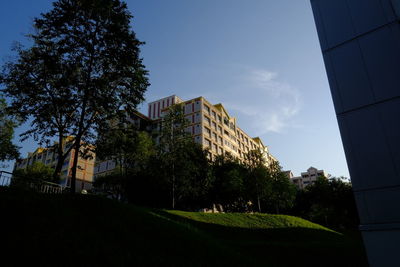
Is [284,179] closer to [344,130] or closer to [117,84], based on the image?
[117,84]

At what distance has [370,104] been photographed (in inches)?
296

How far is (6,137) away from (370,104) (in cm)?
3426

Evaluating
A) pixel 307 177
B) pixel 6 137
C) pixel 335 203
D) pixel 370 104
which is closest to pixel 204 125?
pixel 335 203

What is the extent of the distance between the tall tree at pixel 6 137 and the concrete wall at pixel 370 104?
96.8 feet

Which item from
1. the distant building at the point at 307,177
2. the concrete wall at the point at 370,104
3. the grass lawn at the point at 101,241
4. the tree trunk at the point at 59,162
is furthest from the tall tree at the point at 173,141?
the distant building at the point at 307,177

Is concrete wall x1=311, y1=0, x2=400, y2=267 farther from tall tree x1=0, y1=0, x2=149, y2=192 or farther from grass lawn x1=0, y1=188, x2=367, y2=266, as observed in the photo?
tall tree x1=0, y1=0, x2=149, y2=192

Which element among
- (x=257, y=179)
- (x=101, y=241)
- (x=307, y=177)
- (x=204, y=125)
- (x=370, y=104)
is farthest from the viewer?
(x=307, y=177)

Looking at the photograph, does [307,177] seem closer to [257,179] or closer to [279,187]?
[279,187]

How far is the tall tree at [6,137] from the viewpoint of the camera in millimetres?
26797

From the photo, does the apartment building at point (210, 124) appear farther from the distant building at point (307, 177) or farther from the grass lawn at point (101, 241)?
the distant building at point (307, 177)

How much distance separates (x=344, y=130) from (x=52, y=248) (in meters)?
9.61

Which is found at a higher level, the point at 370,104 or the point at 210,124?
the point at 210,124

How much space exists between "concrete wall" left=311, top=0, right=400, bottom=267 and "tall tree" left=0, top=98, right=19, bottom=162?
1161 inches

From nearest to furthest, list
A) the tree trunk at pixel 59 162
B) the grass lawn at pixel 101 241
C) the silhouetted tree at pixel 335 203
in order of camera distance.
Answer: the grass lawn at pixel 101 241, the tree trunk at pixel 59 162, the silhouetted tree at pixel 335 203
